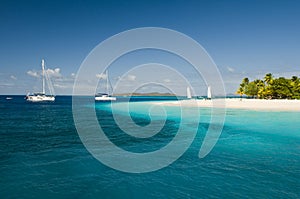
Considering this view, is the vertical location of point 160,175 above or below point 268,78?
below

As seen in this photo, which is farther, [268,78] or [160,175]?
[268,78]

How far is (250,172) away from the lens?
13.9m

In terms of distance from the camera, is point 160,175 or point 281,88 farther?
point 281,88

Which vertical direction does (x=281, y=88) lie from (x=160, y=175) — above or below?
above

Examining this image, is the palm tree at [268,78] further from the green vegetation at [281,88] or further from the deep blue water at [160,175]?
the deep blue water at [160,175]

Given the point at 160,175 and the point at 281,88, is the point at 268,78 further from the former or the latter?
the point at 160,175

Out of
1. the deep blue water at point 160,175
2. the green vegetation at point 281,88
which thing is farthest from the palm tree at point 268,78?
the deep blue water at point 160,175

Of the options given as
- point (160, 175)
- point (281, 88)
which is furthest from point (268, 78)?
point (160, 175)

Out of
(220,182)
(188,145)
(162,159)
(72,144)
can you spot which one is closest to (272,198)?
(220,182)

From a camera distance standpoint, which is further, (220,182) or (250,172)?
(250,172)

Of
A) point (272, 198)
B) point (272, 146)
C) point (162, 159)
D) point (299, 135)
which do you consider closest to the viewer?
point (272, 198)

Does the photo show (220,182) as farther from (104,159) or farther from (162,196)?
(104,159)

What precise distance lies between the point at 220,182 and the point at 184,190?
7.77 ft

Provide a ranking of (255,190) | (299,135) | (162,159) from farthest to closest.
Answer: (299,135) → (162,159) → (255,190)
